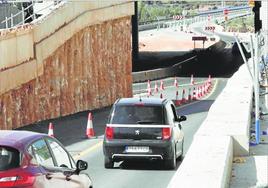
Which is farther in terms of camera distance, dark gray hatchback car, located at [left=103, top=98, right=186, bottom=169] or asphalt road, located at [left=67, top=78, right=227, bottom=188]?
dark gray hatchback car, located at [left=103, top=98, right=186, bottom=169]

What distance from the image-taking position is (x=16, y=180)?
8.26 m

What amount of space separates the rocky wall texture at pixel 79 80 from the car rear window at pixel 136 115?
33.7 feet

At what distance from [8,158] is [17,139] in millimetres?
377

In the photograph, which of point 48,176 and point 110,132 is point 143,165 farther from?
point 48,176

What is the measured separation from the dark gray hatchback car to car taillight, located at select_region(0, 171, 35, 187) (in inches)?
334

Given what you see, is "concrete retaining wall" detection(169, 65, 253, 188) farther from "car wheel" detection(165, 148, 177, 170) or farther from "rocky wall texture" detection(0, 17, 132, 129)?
"rocky wall texture" detection(0, 17, 132, 129)

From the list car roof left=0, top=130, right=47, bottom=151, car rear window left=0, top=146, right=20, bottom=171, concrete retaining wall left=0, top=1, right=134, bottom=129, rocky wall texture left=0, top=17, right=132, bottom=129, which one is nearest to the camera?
car rear window left=0, top=146, right=20, bottom=171

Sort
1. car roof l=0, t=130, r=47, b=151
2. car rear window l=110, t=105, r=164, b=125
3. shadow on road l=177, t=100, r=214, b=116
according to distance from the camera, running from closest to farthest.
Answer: car roof l=0, t=130, r=47, b=151, car rear window l=110, t=105, r=164, b=125, shadow on road l=177, t=100, r=214, b=116

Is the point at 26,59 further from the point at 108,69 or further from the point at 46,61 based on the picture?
the point at 108,69

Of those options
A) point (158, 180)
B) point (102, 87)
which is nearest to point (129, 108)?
point (158, 180)

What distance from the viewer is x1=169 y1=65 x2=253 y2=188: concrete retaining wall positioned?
32.8 feet

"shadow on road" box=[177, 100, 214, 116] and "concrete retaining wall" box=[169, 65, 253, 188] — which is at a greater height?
"concrete retaining wall" box=[169, 65, 253, 188]

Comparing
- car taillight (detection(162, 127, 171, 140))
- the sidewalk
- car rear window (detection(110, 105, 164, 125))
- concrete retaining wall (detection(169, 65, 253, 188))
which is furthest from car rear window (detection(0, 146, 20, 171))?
car taillight (detection(162, 127, 171, 140))

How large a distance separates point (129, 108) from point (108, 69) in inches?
978
